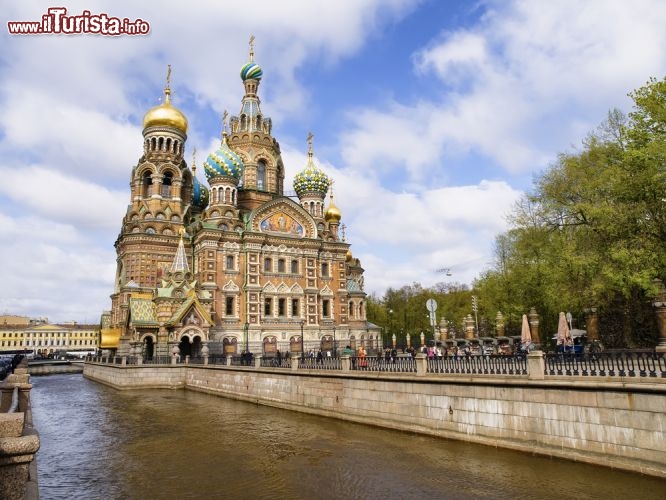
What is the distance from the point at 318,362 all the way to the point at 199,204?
32.3 m

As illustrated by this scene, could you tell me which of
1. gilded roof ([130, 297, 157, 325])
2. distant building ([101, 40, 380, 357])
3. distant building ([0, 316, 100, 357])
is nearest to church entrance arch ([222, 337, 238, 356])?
distant building ([101, 40, 380, 357])

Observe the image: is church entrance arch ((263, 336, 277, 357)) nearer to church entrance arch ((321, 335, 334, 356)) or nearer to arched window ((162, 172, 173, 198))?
church entrance arch ((321, 335, 334, 356))

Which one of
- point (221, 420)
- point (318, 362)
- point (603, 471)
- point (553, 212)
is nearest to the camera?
point (603, 471)

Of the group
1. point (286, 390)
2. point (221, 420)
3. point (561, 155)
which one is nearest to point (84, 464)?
point (221, 420)

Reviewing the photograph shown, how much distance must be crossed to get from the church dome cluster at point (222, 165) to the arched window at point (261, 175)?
388cm

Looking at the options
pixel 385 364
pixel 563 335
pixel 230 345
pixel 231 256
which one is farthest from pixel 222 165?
pixel 563 335

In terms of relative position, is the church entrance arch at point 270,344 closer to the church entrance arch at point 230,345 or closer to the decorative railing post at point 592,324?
the church entrance arch at point 230,345

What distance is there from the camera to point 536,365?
13336mm

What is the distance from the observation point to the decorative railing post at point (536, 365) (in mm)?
13251

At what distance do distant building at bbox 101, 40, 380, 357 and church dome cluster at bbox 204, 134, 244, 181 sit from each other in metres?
0.10

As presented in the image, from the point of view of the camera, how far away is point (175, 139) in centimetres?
4641

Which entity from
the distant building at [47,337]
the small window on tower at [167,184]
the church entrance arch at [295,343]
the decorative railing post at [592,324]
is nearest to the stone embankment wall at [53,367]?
the small window on tower at [167,184]

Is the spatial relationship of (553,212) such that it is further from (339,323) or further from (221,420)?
(339,323)

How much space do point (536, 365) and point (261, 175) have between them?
37.9 metres
